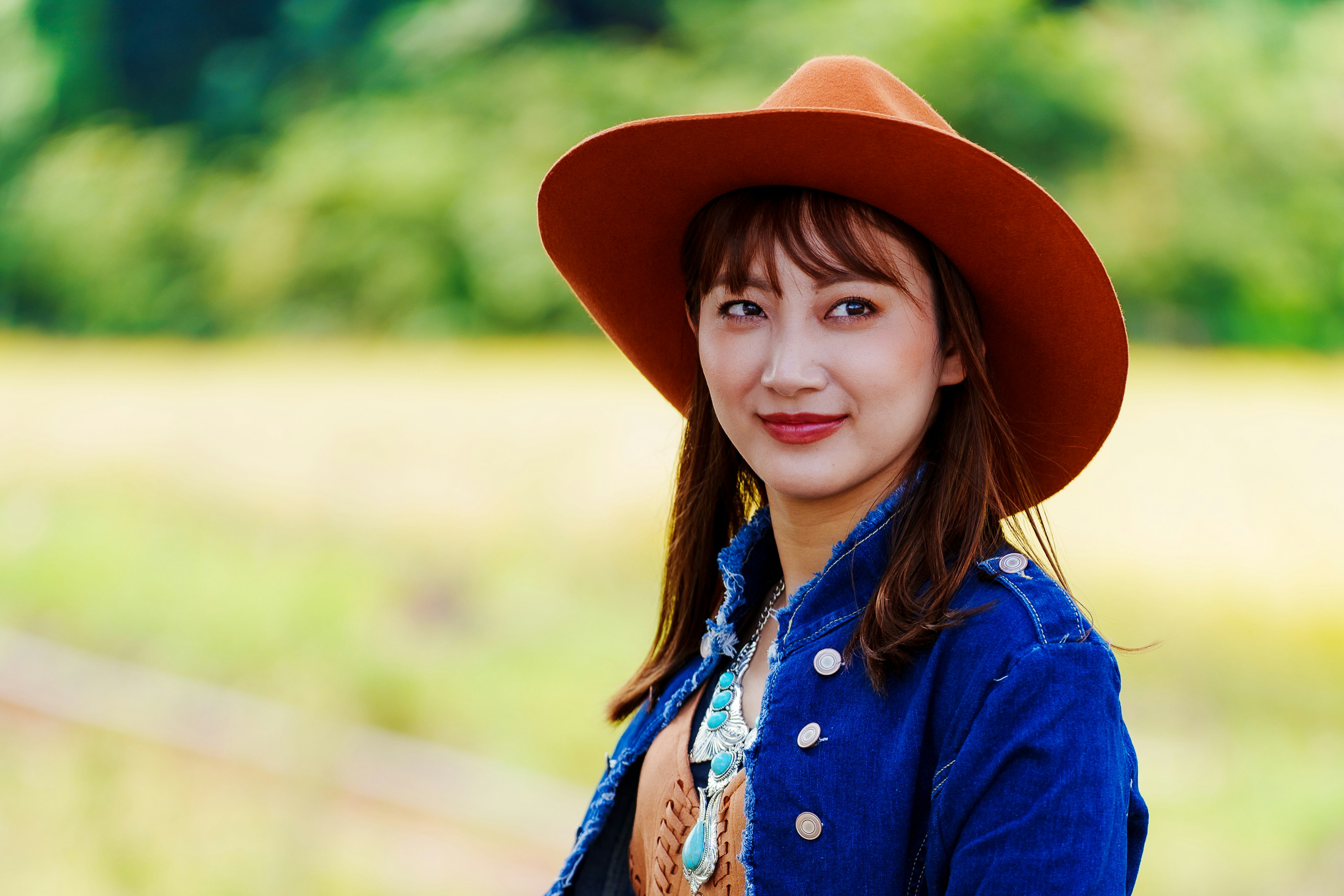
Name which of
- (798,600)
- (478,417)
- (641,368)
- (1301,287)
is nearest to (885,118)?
(798,600)

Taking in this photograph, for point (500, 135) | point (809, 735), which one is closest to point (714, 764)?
point (809, 735)

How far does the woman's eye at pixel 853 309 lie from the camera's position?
1.39 meters

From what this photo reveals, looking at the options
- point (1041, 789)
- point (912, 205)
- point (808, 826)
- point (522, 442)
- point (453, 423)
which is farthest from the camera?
point (453, 423)

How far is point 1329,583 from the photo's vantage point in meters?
4.84

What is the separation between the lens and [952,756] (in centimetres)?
119

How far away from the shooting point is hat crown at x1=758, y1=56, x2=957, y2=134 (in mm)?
1402

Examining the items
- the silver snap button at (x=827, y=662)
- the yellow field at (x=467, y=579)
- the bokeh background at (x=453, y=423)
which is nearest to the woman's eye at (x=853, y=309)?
the silver snap button at (x=827, y=662)

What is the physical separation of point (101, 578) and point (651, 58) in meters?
4.68

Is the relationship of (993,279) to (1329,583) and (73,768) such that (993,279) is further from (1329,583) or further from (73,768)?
(73,768)

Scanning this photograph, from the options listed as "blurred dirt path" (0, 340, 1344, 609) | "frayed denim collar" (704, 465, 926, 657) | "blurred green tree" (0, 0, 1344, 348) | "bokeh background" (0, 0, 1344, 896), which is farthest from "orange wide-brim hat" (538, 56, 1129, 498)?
"blurred green tree" (0, 0, 1344, 348)

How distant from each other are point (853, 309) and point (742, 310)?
137mm

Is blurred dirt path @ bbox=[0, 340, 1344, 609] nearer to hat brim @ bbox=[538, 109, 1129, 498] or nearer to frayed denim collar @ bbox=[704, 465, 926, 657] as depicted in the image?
hat brim @ bbox=[538, 109, 1129, 498]

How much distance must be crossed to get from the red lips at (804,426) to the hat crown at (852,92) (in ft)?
1.10

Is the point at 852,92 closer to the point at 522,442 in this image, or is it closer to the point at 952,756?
the point at 952,756
